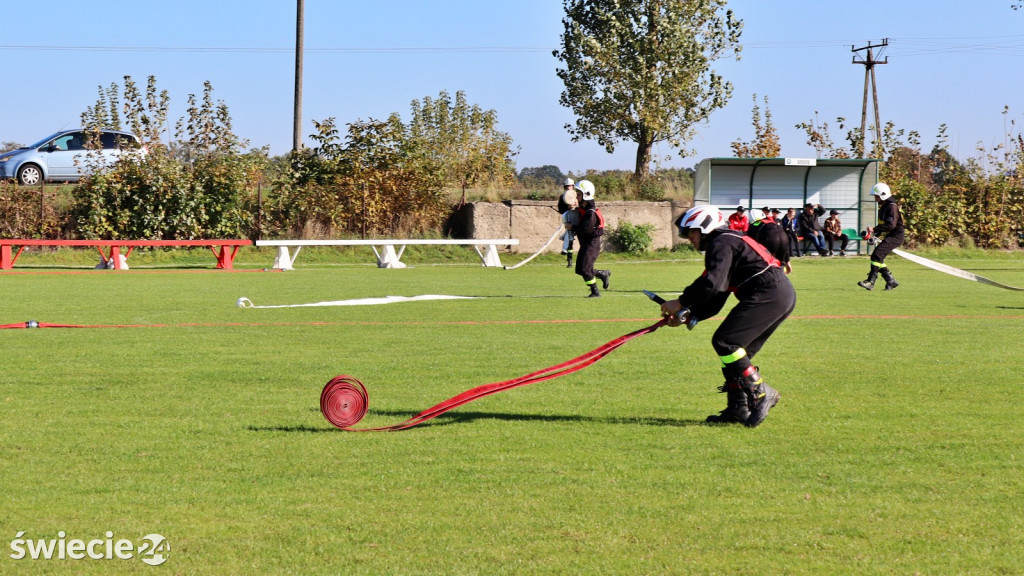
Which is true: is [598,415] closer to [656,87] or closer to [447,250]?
[447,250]

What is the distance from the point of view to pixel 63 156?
35.7 metres

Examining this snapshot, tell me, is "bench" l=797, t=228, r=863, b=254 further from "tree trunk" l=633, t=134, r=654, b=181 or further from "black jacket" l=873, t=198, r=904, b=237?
"black jacket" l=873, t=198, r=904, b=237

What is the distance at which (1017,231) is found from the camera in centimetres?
4184

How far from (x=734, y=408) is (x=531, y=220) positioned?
3031 centimetres

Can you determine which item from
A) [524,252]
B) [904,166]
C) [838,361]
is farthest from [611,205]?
[838,361]

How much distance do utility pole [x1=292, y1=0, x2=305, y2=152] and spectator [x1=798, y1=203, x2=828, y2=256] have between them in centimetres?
1779

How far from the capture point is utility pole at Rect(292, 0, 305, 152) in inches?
1501

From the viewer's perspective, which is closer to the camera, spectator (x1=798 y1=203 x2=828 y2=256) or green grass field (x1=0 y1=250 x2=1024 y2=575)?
green grass field (x1=0 y1=250 x2=1024 y2=575)

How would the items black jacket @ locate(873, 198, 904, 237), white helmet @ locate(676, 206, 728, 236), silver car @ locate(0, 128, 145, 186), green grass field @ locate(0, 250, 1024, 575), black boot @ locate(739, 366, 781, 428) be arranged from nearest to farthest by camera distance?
green grass field @ locate(0, 250, 1024, 575)
black boot @ locate(739, 366, 781, 428)
white helmet @ locate(676, 206, 728, 236)
black jacket @ locate(873, 198, 904, 237)
silver car @ locate(0, 128, 145, 186)

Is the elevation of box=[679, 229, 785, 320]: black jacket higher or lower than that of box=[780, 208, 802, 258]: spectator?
lower

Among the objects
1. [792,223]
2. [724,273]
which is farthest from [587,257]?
[792,223]

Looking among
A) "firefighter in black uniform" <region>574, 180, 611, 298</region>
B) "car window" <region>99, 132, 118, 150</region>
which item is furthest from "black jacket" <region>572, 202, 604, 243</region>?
"car window" <region>99, 132, 118, 150</region>

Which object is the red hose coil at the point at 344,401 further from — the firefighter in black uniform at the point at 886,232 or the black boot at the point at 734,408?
the firefighter in black uniform at the point at 886,232

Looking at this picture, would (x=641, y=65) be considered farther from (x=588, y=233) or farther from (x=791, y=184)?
(x=588, y=233)
